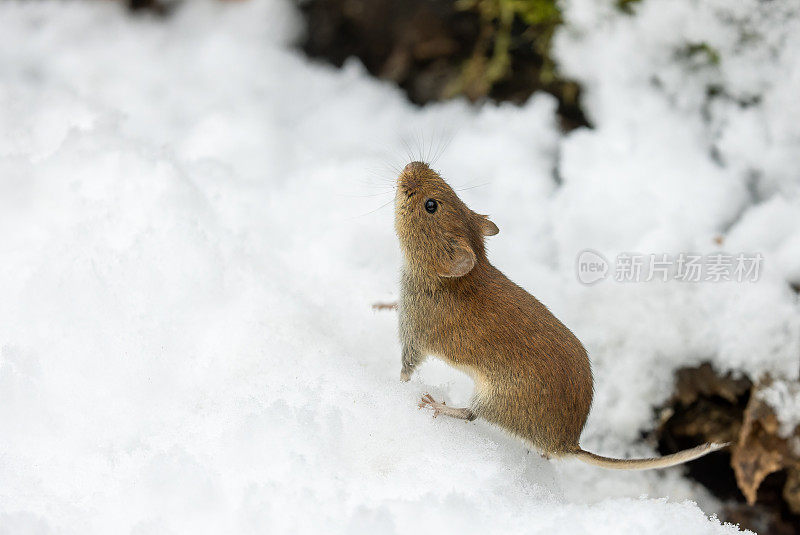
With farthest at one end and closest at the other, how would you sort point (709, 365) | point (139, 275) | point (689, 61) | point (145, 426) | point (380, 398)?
point (689, 61) < point (709, 365) < point (139, 275) < point (380, 398) < point (145, 426)

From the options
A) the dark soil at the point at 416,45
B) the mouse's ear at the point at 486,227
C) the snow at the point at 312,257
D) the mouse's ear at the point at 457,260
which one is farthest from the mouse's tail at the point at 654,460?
the dark soil at the point at 416,45

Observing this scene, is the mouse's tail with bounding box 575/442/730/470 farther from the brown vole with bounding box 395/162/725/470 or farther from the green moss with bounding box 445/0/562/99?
the green moss with bounding box 445/0/562/99

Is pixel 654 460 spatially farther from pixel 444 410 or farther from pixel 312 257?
pixel 312 257

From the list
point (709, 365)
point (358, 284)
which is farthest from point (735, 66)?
point (358, 284)

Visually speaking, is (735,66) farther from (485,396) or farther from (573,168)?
(485,396)

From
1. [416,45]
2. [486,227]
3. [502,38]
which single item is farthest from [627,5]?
[486,227]

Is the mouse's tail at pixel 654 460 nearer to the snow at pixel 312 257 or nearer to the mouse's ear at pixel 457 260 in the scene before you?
the snow at pixel 312 257

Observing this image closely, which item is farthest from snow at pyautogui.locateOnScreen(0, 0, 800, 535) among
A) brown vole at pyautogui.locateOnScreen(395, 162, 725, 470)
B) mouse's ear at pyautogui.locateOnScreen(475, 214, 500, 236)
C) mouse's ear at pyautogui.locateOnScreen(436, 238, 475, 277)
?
mouse's ear at pyautogui.locateOnScreen(475, 214, 500, 236)
